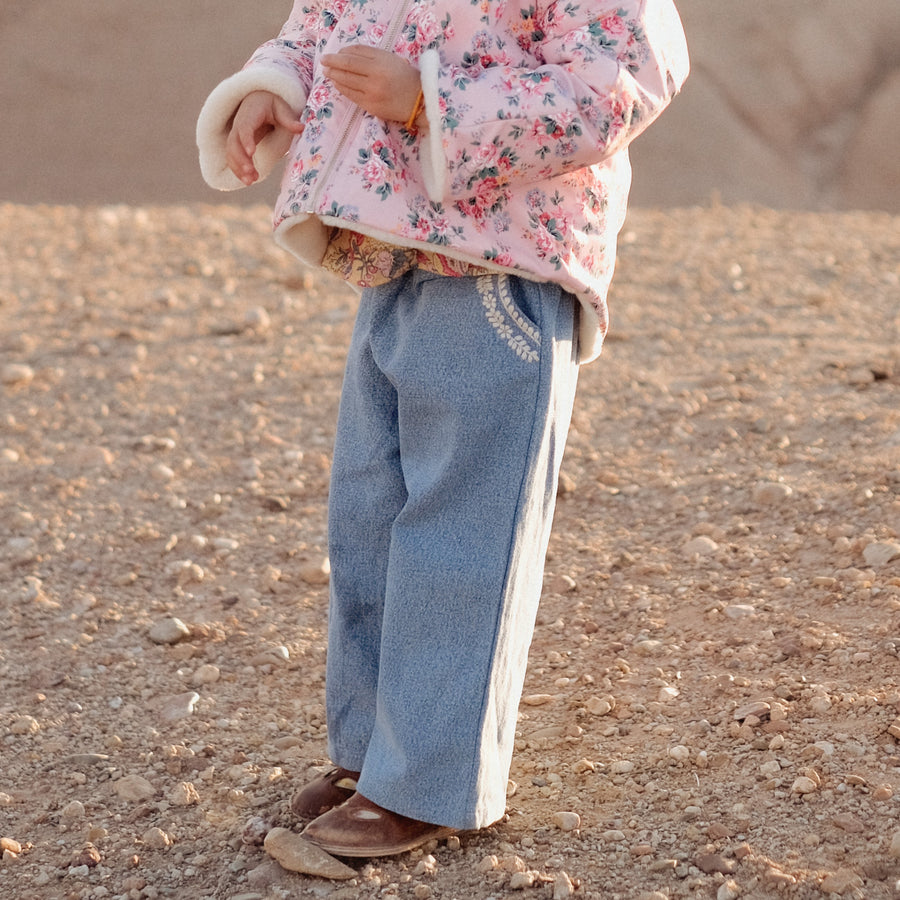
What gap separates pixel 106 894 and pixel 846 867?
1.01 metres

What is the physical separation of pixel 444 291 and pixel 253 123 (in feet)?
1.07

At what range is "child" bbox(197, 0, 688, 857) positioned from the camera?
1473 millimetres

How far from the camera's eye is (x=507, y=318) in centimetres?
159

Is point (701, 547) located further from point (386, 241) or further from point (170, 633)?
point (386, 241)

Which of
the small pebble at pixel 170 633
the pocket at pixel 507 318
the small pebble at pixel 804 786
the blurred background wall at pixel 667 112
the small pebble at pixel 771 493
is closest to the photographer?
the pocket at pixel 507 318

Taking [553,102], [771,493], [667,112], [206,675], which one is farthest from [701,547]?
[667,112]

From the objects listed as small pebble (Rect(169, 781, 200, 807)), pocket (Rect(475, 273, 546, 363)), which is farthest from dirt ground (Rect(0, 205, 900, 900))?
pocket (Rect(475, 273, 546, 363))

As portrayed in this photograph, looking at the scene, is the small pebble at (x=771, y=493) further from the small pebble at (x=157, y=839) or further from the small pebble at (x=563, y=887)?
the small pebble at (x=157, y=839)

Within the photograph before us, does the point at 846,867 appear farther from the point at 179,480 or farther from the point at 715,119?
the point at 715,119

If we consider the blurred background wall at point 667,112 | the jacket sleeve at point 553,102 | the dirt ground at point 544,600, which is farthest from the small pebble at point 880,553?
the blurred background wall at point 667,112

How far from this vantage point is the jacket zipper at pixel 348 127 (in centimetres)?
151

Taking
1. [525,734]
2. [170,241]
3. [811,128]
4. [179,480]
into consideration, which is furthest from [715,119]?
[525,734]

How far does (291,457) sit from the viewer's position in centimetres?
329

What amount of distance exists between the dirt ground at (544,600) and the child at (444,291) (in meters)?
0.25
